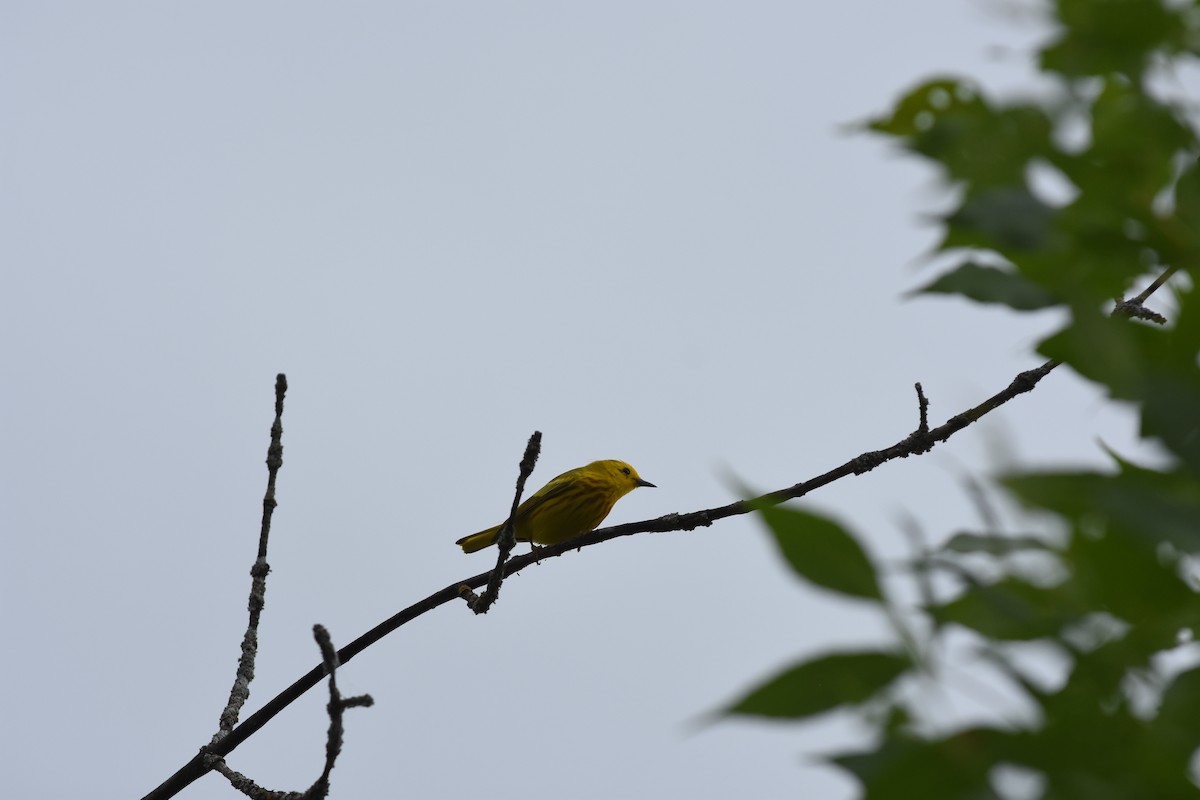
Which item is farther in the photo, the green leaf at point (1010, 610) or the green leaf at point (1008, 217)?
the green leaf at point (1008, 217)

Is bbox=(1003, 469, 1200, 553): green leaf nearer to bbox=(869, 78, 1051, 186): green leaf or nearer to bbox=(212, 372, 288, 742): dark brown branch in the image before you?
bbox=(869, 78, 1051, 186): green leaf

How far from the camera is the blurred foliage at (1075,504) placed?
3.73 ft

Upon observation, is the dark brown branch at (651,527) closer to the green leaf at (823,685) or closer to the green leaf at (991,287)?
the green leaf at (991,287)

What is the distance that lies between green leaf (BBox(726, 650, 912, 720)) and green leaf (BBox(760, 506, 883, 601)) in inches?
2.7

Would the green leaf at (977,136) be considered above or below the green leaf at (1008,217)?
above

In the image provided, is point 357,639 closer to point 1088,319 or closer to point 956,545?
point 956,545

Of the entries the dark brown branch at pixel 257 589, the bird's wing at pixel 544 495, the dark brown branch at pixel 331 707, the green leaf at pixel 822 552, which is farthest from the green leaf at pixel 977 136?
the bird's wing at pixel 544 495

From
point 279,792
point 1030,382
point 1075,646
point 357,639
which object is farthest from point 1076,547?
point 279,792

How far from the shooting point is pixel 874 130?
1610mm

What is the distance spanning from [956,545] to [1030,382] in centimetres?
251

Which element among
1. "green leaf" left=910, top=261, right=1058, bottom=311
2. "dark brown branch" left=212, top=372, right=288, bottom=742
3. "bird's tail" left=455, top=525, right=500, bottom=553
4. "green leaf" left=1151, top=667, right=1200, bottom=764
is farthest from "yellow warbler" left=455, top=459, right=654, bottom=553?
"green leaf" left=1151, top=667, right=1200, bottom=764

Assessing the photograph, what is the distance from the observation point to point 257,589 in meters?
5.00

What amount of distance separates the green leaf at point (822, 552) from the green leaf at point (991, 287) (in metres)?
0.52

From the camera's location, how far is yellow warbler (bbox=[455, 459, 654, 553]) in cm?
976
